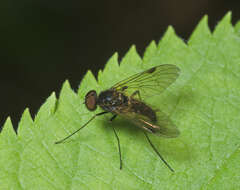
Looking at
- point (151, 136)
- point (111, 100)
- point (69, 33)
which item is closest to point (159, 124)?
point (151, 136)

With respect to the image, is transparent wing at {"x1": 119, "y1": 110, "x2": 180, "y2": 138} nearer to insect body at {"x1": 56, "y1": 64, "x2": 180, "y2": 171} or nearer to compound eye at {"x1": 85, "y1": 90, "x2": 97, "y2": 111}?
insect body at {"x1": 56, "y1": 64, "x2": 180, "y2": 171}

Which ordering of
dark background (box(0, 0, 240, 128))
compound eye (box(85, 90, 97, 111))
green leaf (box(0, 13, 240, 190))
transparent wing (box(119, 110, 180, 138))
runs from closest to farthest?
1. green leaf (box(0, 13, 240, 190))
2. transparent wing (box(119, 110, 180, 138))
3. compound eye (box(85, 90, 97, 111))
4. dark background (box(0, 0, 240, 128))

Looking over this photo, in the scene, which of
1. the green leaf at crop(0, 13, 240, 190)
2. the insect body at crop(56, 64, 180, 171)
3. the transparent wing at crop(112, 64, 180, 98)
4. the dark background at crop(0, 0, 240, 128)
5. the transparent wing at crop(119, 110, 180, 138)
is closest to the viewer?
the green leaf at crop(0, 13, 240, 190)

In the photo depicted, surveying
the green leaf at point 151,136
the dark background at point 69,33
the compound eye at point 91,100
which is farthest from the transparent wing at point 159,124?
the dark background at point 69,33

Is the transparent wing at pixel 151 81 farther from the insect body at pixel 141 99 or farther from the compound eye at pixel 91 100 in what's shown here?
the compound eye at pixel 91 100

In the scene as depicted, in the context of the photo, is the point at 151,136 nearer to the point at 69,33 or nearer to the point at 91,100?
the point at 91,100

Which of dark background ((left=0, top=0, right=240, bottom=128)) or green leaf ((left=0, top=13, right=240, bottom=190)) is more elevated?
dark background ((left=0, top=0, right=240, bottom=128))

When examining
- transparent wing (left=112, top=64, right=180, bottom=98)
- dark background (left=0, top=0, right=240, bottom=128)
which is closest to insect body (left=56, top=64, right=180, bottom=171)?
transparent wing (left=112, top=64, right=180, bottom=98)
